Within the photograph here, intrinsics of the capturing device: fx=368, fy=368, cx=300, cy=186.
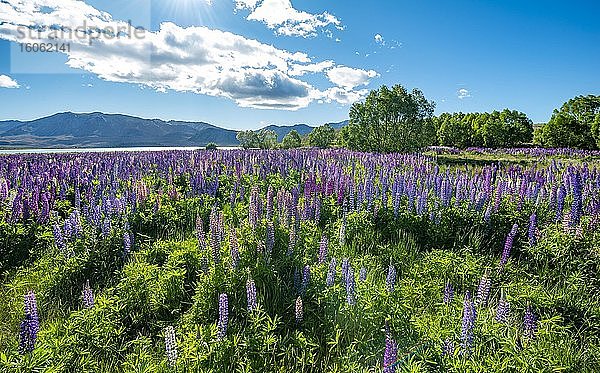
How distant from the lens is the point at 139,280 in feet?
15.8

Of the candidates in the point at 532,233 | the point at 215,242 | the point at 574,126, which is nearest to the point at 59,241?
the point at 215,242

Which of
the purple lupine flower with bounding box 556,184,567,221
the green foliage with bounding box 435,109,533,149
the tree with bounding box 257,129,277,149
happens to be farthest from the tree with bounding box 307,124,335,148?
the purple lupine flower with bounding box 556,184,567,221

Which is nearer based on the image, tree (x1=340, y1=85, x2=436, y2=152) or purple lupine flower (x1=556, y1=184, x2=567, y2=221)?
purple lupine flower (x1=556, y1=184, x2=567, y2=221)

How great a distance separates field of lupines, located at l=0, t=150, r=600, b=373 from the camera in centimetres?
357

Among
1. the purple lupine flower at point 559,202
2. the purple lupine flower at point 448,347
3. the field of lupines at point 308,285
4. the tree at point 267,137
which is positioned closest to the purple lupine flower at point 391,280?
the field of lupines at point 308,285

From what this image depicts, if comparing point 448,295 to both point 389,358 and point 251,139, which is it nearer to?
point 389,358

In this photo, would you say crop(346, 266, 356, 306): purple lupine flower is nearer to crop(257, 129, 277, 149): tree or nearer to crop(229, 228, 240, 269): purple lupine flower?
crop(229, 228, 240, 269): purple lupine flower

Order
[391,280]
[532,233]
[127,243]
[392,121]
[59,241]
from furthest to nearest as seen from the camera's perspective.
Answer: [392,121] → [532,233] → [127,243] → [59,241] → [391,280]

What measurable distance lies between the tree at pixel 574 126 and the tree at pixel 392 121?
25.6 metres

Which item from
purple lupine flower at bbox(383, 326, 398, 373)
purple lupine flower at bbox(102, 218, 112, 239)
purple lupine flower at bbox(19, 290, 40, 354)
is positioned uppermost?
purple lupine flower at bbox(102, 218, 112, 239)

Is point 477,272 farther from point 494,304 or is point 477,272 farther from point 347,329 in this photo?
point 347,329

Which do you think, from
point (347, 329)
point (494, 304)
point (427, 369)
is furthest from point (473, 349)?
point (494, 304)

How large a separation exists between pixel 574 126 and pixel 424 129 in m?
27.9

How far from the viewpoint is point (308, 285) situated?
4.72 m
